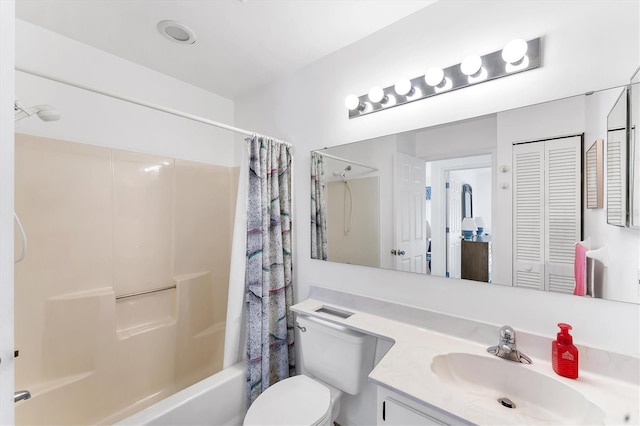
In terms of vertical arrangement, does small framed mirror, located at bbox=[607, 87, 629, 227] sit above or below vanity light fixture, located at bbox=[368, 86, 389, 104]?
below

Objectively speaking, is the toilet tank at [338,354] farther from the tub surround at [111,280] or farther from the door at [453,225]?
the tub surround at [111,280]

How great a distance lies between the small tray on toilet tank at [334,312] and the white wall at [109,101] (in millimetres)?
1684

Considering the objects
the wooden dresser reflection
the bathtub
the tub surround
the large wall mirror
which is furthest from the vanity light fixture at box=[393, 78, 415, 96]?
the bathtub

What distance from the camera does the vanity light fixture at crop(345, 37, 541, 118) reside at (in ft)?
3.45

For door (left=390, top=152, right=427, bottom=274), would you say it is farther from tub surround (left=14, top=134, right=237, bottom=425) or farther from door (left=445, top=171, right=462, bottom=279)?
tub surround (left=14, top=134, right=237, bottom=425)

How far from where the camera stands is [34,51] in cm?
154

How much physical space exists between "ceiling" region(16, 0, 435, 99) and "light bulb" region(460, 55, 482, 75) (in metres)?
0.42

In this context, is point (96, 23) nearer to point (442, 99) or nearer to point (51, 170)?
point (51, 170)

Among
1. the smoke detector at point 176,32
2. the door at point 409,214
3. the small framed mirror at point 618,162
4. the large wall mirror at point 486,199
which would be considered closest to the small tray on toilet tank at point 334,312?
the large wall mirror at point 486,199

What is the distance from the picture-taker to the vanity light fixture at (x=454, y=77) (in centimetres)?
105

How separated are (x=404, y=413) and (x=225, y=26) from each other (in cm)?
208

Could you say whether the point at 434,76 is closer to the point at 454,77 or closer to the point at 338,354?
the point at 454,77

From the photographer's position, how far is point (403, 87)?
136 cm

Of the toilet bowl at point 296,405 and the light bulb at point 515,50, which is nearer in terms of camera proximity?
the light bulb at point 515,50
